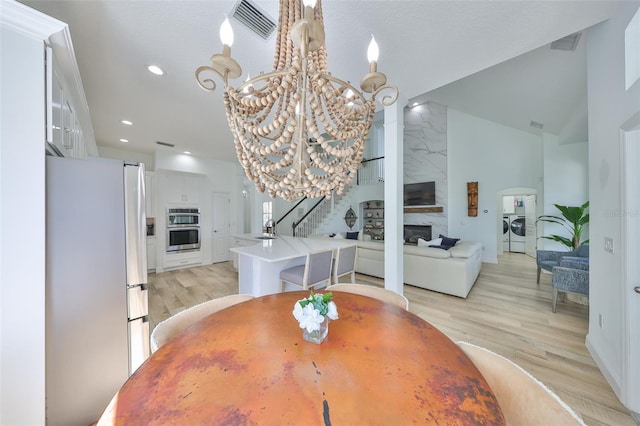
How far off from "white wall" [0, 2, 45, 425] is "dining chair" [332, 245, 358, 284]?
2.39 metres

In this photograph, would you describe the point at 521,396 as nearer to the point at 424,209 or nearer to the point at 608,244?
the point at 608,244

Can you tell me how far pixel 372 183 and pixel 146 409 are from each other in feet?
23.3

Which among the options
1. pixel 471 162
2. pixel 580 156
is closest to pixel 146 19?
pixel 471 162

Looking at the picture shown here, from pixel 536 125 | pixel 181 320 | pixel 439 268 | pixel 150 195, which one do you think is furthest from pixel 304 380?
pixel 536 125

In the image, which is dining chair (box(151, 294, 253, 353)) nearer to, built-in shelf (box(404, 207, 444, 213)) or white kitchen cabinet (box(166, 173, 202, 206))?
white kitchen cabinet (box(166, 173, 202, 206))

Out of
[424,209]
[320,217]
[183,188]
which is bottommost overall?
[320,217]

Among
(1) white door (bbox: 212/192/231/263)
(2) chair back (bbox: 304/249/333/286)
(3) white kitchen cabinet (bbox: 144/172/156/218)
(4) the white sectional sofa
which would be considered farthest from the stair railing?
(2) chair back (bbox: 304/249/333/286)

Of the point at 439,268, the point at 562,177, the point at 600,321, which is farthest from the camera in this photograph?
the point at 562,177

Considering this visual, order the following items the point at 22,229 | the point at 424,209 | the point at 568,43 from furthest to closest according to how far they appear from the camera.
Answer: the point at 424,209 < the point at 568,43 < the point at 22,229

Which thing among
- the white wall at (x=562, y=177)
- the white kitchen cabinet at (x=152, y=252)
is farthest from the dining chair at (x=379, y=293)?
the white wall at (x=562, y=177)

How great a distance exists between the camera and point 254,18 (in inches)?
60.6

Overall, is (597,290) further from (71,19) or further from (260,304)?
(71,19)

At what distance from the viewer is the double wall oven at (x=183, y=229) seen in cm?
517

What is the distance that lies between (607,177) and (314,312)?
266cm
